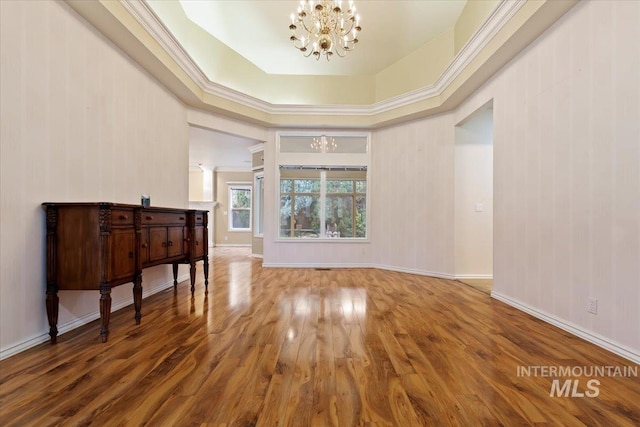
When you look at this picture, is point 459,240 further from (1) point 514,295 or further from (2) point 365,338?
(2) point 365,338

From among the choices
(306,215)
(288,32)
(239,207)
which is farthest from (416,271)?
(239,207)

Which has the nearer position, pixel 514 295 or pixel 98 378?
pixel 98 378

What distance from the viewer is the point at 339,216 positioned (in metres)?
6.19

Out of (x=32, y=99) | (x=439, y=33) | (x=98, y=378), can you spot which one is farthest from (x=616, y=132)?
(x=32, y=99)

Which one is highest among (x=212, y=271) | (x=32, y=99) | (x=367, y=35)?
(x=367, y=35)

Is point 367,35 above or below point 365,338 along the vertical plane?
above

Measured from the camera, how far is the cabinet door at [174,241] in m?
3.30

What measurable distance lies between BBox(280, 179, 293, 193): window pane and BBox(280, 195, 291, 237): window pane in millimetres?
127

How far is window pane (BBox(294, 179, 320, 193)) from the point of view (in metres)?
6.21

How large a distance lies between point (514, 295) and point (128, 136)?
4756 millimetres

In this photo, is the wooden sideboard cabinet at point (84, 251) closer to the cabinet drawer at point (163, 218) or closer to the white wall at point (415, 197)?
the cabinet drawer at point (163, 218)

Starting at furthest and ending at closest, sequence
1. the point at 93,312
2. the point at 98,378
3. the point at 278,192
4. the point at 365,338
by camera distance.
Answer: the point at 278,192 → the point at 93,312 → the point at 365,338 → the point at 98,378

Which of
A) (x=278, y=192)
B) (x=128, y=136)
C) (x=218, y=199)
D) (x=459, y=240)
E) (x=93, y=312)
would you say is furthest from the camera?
(x=218, y=199)

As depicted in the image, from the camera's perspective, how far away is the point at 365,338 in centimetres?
239
